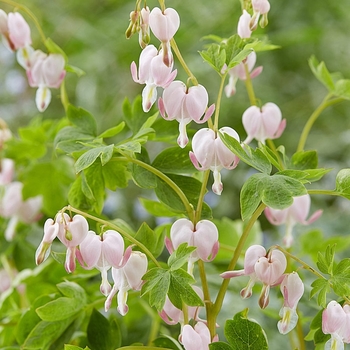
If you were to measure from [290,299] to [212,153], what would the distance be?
0.14 meters

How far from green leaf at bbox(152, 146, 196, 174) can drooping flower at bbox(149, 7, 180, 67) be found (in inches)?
4.7

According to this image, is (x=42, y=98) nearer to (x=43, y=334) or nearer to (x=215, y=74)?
(x=43, y=334)

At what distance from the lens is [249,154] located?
50cm

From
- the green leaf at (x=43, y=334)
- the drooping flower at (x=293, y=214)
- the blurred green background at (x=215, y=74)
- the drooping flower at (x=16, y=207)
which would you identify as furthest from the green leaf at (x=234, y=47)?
the blurred green background at (x=215, y=74)

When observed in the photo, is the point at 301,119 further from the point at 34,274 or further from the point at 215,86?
the point at 34,274

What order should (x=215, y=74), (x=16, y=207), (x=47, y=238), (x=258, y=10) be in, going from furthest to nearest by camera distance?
(x=215, y=74) → (x=16, y=207) → (x=258, y=10) → (x=47, y=238)

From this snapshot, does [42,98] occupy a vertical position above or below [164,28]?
below

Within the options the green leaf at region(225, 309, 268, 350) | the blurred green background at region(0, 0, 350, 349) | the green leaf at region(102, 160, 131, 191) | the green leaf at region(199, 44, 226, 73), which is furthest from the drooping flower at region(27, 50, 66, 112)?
the blurred green background at region(0, 0, 350, 349)

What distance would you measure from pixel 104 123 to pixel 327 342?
50.4 inches

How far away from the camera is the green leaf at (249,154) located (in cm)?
48

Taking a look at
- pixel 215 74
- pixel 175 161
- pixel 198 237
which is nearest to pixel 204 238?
pixel 198 237

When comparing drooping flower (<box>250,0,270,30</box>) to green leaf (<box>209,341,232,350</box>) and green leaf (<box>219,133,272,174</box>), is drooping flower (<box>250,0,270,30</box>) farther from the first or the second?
green leaf (<box>209,341,232,350</box>)

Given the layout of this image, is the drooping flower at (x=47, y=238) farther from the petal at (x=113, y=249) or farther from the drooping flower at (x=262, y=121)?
the drooping flower at (x=262, y=121)

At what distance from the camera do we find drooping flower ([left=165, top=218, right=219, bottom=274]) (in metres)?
0.52
